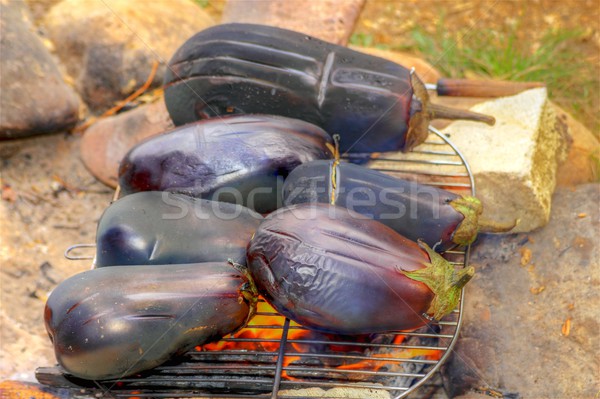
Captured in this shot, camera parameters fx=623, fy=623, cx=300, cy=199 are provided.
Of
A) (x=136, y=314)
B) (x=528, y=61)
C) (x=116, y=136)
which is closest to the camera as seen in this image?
(x=136, y=314)

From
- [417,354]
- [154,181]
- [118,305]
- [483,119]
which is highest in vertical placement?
[483,119]

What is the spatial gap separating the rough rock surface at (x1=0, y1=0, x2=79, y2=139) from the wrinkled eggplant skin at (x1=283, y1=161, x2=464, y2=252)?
135cm

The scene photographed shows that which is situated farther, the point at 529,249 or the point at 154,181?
the point at 529,249

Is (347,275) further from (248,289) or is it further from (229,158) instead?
(229,158)

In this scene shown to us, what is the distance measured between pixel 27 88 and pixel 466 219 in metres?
1.92

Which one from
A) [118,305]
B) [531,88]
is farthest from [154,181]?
[531,88]

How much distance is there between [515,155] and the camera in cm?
224

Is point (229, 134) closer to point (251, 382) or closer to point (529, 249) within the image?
point (251, 382)

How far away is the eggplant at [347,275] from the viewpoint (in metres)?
1.68

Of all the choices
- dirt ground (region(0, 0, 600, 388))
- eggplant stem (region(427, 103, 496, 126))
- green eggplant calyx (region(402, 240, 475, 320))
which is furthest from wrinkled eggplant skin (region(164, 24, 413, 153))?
dirt ground (region(0, 0, 600, 388))

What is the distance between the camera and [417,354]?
2049mm

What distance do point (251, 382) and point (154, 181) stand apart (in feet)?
2.39

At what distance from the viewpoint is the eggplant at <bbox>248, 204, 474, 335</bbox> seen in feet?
5.51

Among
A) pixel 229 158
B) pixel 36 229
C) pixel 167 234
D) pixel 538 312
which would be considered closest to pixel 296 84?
pixel 229 158
